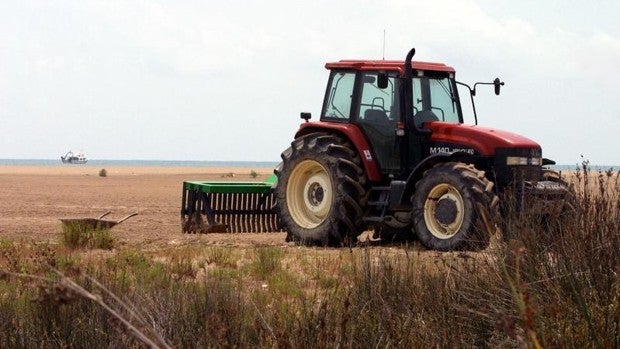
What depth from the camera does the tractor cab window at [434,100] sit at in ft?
40.2

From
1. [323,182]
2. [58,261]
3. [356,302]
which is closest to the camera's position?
[356,302]

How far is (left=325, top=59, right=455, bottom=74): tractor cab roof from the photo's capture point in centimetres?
1224

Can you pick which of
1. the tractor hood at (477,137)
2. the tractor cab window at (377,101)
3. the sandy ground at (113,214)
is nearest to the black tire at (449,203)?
the tractor hood at (477,137)

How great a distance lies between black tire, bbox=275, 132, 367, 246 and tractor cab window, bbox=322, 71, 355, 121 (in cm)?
29

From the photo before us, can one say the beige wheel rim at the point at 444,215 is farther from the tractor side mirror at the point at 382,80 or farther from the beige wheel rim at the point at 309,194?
the beige wheel rim at the point at 309,194

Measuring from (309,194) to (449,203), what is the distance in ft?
7.65

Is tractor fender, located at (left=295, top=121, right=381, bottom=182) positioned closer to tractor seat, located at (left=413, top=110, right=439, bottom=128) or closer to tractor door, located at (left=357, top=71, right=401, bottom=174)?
tractor door, located at (left=357, top=71, right=401, bottom=174)

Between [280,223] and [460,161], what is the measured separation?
108 inches

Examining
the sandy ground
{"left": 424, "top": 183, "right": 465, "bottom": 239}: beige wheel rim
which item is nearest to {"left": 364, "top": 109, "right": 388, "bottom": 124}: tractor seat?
{"left": 424, "top": 183, "right": 465, "bottom": 239}: beige wheel rim

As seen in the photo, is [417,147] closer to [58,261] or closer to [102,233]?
[102,233]

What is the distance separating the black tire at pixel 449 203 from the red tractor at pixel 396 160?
1cm

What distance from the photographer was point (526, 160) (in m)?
11.8

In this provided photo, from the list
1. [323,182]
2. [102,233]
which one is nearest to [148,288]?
[102,233]

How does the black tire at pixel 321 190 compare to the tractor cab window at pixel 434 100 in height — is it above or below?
below
